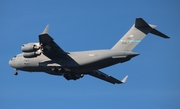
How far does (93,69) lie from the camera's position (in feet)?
71.7

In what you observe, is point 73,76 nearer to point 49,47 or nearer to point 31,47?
point 49,47

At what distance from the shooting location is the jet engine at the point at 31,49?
21.2m

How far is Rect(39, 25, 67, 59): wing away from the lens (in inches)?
797

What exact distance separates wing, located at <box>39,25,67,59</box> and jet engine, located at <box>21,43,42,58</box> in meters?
0.30

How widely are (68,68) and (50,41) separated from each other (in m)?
1.84

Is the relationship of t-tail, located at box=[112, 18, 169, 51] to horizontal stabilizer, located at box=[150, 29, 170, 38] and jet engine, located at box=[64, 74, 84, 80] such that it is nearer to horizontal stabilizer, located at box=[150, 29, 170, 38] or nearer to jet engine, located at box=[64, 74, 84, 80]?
horizontal stabilizer, located at box=[150, 29, 170, 38]

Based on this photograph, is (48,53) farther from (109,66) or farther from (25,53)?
(109,66)

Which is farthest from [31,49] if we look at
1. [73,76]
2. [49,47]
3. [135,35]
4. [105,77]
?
[135,35]

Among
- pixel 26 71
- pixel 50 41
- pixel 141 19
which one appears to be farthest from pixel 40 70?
pixel 141 19

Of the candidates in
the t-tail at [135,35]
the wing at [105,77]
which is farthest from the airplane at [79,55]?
the wing at [105,77]

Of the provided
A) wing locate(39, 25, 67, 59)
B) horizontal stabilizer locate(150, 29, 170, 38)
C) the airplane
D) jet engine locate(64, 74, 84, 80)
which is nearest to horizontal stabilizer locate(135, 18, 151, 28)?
the airplane

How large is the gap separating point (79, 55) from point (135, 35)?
114 inches

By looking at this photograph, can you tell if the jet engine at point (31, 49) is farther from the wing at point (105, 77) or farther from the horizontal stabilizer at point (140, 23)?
the horizontal stabilizer at point (140, 23)

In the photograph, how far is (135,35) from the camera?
830 inches
